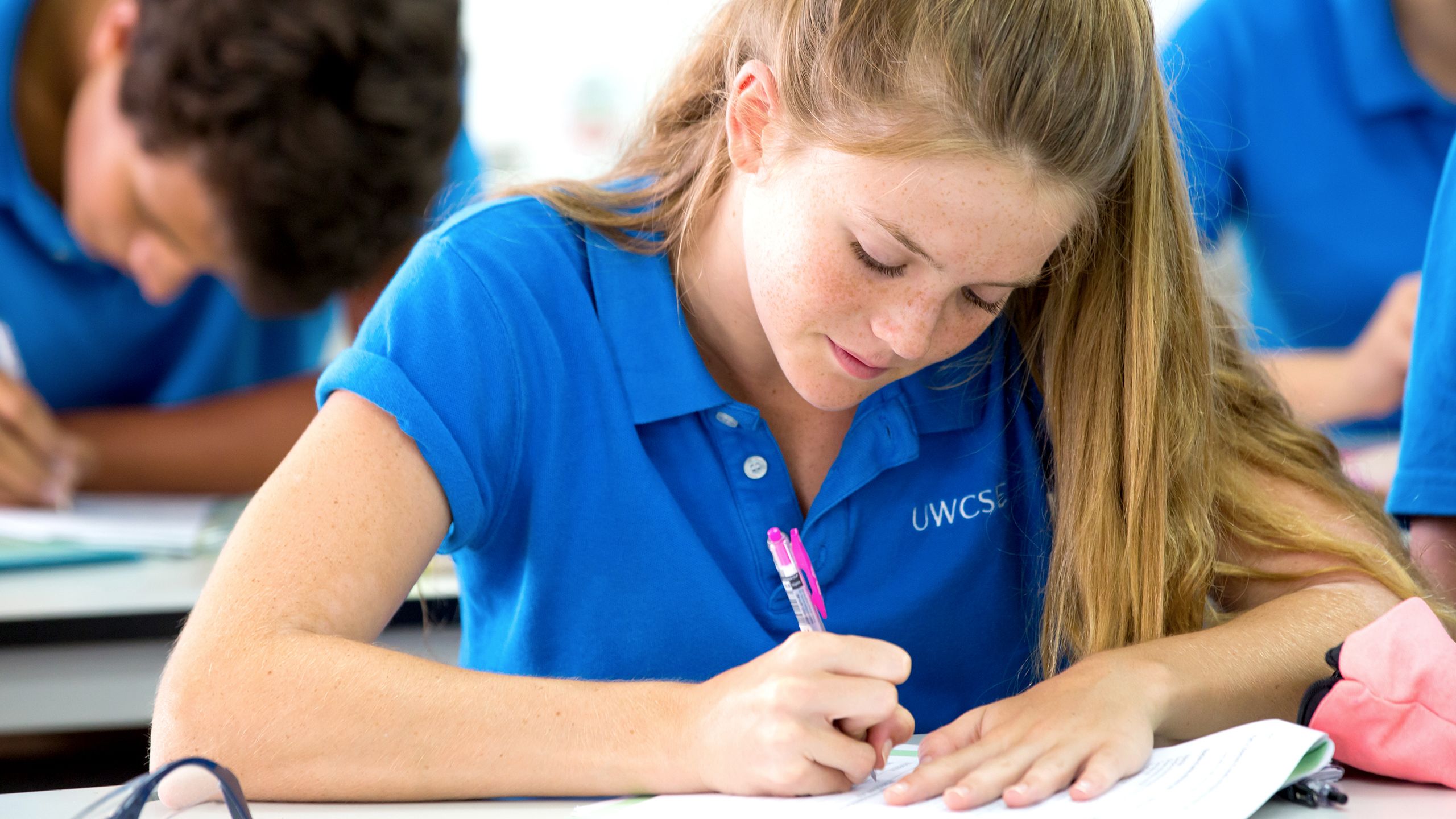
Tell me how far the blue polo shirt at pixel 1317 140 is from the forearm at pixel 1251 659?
3.30 ft

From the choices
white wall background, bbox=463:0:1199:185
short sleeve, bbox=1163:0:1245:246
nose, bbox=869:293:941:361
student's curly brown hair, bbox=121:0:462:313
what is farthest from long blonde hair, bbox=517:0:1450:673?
white wall background, bbox=463:0:1199:185

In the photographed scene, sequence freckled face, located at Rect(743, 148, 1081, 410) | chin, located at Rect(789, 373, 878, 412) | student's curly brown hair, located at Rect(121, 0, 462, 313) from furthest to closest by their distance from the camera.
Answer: student's curly brown hair, located at Rect(121, 0, 462, 313)
chin, located at Rect(789, 373, 878, 412)
freckled face, located at Rect(743, 148, 1081, 410)

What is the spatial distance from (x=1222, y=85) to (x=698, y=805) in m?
1.60

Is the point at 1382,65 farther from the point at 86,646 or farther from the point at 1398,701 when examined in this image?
the point at 86,646

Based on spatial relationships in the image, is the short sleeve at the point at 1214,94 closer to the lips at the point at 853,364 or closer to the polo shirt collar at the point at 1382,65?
the polo shirt collar at the point at 1382,65

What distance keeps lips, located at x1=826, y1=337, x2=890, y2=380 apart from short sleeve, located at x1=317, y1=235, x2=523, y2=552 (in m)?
0.26

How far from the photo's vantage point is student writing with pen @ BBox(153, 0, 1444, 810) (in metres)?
0.86

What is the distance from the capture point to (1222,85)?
2.00 metres

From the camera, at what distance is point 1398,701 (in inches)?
34.7

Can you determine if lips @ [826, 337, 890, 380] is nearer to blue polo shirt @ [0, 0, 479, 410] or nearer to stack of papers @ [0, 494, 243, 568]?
blue polo shirt @ [0, 0, 479, 410]

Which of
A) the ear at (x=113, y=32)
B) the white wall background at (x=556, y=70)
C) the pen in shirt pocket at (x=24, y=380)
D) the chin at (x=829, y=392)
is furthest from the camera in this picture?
the white wall background at (x=556, y=70)

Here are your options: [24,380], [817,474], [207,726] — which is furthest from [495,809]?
[24,380]

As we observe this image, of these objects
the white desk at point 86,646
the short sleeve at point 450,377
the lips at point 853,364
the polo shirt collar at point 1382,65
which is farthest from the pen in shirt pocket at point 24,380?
the polo shirt collar at point 1382,65

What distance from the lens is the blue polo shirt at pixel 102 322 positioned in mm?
1951
